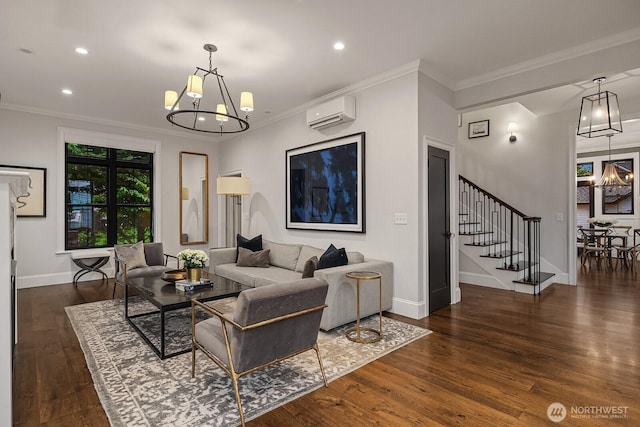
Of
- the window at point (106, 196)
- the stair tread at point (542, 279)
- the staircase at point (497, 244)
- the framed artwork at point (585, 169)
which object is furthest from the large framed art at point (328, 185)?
the framed artwork at point (585, 169)

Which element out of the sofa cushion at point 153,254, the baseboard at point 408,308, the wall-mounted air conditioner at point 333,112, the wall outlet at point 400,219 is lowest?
the baseboard at point 408,308

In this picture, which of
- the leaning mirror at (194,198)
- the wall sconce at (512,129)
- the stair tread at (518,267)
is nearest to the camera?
the stair tread at (518,267)

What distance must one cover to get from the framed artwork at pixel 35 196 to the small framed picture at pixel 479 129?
791 cm

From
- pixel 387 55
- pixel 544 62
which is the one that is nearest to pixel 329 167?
pixel 387 55

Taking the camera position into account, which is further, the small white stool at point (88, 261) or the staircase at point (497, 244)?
the small white stool at point (88, 261)

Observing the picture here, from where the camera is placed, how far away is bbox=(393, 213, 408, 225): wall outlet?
3940 mm

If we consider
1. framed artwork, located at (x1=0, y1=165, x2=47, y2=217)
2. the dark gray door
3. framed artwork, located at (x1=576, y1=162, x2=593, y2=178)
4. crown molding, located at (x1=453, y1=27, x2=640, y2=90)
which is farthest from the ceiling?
framed artwork, located at (x1=576, y1=162, x2=593, y2=178)

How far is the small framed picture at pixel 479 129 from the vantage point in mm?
6559

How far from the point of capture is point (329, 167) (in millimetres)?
4836

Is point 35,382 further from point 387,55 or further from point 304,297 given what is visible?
point 387,55

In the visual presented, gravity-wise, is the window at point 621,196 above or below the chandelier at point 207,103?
below

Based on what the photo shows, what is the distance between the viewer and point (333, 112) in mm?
4496

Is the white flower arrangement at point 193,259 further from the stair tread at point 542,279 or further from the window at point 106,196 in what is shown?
the stair tread at point 542,279

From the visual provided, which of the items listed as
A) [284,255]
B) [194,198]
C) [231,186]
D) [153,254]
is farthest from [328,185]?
[194,198]
